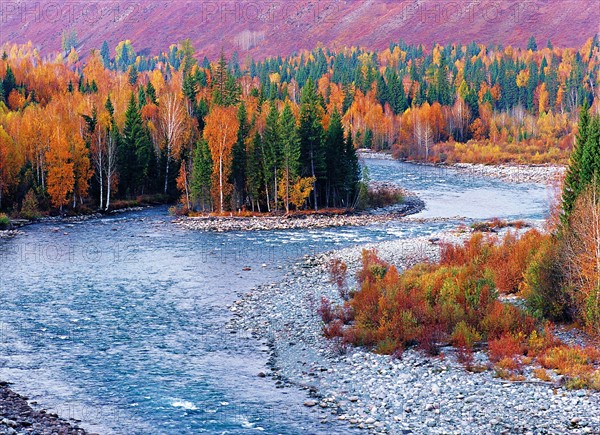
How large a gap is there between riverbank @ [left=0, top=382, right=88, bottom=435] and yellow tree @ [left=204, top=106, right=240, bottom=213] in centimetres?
4106

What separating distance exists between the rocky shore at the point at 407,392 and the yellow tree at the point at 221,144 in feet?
109

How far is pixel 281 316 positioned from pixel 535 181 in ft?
216

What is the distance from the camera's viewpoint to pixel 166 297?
112 ft

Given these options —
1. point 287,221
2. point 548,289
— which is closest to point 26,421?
point 548,289

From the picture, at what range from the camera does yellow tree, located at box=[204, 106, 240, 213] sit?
61.2m

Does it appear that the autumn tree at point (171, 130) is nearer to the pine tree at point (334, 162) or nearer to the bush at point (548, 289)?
the pine tree at point (334, 162)

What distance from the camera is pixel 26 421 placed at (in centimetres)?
1953

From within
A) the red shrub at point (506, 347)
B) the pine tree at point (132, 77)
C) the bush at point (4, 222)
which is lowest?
the red shrub at point (506, 347)

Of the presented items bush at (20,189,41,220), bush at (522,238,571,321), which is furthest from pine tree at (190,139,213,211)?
bush at (522,238,571,321)

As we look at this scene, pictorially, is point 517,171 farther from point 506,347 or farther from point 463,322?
point 506,347

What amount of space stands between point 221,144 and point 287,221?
8.60m

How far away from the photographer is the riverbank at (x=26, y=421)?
1889 cm

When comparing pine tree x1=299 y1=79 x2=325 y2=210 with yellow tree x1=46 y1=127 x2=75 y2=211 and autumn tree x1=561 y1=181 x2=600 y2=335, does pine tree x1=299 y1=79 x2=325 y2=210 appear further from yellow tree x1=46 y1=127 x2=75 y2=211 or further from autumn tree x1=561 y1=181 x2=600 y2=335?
autumn tree x1=561 y1=181 x2=600 y2=335

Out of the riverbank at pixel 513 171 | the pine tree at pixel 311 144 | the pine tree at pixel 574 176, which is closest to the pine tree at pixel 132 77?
the riverbank at pixel 513 171
